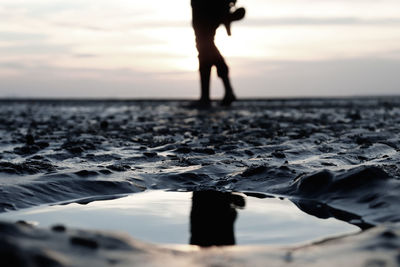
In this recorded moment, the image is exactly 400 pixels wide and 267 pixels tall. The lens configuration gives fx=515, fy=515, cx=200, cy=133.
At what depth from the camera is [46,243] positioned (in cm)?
162

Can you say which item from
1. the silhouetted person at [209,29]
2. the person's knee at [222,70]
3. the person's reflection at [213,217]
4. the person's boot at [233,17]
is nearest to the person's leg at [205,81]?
the silhouetted person at [209,29]

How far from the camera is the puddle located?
2219 mm

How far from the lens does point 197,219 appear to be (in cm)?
259

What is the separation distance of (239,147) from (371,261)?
3.93 meters

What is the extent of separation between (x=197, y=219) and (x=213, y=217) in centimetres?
9

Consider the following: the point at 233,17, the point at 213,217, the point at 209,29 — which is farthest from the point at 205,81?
the point at 213,217

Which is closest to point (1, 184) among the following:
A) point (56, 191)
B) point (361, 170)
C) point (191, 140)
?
point (56, 191)

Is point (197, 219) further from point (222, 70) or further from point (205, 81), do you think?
point (205, 81)

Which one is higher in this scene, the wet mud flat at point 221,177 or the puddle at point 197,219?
the wet mud flat at point 221,177

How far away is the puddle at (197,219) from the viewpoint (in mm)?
2219

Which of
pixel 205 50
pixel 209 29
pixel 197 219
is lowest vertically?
pixel 197 219

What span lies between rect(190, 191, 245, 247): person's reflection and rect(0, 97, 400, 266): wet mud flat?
0.20 metres

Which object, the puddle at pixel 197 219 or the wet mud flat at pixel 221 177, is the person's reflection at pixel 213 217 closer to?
the puddle at pixel 197 219

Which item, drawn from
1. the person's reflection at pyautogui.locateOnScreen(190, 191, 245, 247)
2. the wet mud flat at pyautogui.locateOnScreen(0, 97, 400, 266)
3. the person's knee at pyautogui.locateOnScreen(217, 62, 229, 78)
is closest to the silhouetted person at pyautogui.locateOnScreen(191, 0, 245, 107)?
the person's knee at pyautogui.locateOnScreen(217, 62, 229, 78)
